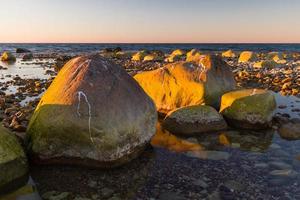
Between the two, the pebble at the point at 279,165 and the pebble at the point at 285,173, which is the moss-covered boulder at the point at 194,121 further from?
the pebble at the point at 285,173

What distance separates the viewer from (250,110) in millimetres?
10008

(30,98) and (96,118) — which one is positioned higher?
(96,118)

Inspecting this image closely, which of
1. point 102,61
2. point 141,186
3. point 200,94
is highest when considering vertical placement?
point 102,61

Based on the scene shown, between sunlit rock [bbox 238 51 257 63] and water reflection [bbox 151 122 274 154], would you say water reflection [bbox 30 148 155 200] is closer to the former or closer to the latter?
water reflection [bbox 151 122 274 154]

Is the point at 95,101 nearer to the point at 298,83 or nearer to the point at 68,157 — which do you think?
the point at 68,157

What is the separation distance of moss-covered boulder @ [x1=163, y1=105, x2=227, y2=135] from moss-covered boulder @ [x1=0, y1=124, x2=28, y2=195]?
4389 millimetres

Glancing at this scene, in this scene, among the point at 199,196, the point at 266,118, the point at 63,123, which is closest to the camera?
the point at 199,196

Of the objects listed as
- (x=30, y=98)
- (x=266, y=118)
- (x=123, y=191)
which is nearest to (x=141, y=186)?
(x=123, y=191)

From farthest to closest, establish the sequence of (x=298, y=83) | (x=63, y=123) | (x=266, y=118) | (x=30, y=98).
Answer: (x=298, y=83), (x=30, y=98), (x=266, y=118), (x=63, y=123)

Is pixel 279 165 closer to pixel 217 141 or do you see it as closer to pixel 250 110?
pixel 217 141

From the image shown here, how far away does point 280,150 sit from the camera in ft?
27.4

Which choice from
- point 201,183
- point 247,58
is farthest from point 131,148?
point 247,58

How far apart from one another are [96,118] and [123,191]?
65.2 inches

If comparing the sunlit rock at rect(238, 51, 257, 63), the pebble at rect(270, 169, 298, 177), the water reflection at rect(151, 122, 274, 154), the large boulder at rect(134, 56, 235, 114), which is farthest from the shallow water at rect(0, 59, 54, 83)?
the sunlit rock at rect(238, 51, 257, 63)
